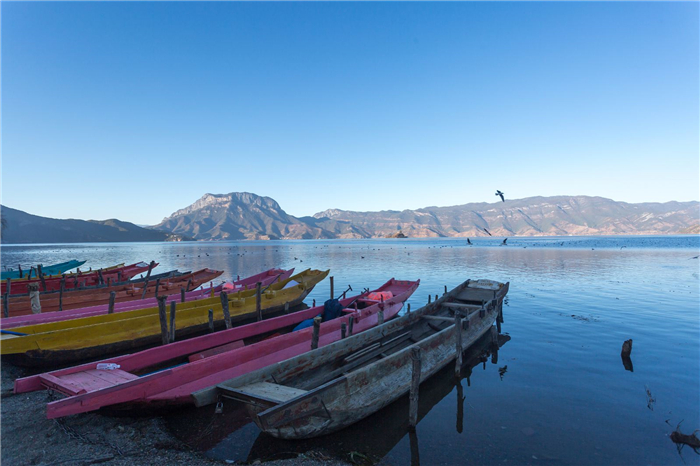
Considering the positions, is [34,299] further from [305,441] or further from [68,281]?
[305,441]

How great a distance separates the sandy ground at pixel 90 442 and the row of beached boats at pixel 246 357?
20.0 inches

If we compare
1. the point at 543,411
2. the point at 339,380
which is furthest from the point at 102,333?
the point at 543,411

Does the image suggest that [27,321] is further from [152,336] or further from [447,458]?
[447,458]

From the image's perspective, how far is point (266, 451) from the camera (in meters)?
6.68

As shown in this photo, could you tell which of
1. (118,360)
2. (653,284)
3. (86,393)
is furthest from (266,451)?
(653,284)

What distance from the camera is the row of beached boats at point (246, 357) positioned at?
21.0 ft

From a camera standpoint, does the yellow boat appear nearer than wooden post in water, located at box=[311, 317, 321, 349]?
Yes

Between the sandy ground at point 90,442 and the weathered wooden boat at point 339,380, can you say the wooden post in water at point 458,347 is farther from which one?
the sandy ground at point 90,442

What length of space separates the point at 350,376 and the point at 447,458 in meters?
2.65

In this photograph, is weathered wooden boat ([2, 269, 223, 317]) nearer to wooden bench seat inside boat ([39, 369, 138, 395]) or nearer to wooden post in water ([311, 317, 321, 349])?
wooden bench seat inside boat ([39, 369, 138, 395])

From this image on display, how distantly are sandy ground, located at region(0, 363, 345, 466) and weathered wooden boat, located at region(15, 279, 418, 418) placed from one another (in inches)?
22.7

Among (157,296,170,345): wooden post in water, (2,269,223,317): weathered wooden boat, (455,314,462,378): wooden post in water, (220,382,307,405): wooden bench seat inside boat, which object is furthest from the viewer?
(2,269,223,317): weathered wooden boat

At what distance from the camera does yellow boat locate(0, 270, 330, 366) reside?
31.2ft

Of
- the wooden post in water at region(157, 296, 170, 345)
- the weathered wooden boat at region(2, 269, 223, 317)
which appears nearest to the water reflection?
the wooden post in water at region(157, 296, 170, 345)
